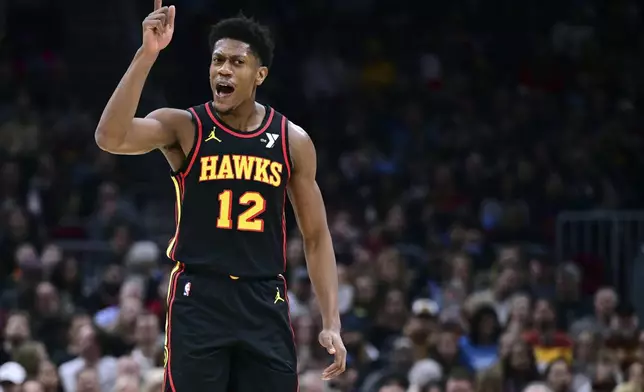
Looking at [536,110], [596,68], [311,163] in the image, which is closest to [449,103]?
[536,110]

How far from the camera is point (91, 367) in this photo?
9.66 metres

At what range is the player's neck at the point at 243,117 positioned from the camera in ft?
18.6

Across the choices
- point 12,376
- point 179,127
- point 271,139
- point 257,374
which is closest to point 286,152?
point 271,139

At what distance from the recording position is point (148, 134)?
5.42 m

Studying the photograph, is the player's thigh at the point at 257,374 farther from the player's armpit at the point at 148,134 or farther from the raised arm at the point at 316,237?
the player's armpit at the point at 148,134

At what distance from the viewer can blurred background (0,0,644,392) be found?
10375 mm

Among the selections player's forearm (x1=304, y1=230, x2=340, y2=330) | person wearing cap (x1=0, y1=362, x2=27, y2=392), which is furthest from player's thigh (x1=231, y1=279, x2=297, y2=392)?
person wearing cap (x1=0, y1=362, x2=27, y2=392)

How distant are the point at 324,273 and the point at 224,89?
915 mm

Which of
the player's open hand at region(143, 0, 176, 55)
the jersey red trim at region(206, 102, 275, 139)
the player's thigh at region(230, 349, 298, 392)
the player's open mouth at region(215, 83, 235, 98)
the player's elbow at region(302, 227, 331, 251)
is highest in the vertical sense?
the player's open hand at region(143, 0, 176, 55)

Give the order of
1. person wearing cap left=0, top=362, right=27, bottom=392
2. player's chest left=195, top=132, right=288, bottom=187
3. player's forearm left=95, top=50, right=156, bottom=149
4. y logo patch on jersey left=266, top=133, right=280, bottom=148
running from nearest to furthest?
1. player's forearm left=95, top=50, right=156, bottom=149
2. player's chest left=195, top=132, right=288, bottom=187
3. y logo patch on jersey left=266, top=133, right=280, bottom=148
4. person wearing cap left=0, top=362, right=27, bottom=392

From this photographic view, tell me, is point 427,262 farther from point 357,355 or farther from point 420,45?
point 420,45

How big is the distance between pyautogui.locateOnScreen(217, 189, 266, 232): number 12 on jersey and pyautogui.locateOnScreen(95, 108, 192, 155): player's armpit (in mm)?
318

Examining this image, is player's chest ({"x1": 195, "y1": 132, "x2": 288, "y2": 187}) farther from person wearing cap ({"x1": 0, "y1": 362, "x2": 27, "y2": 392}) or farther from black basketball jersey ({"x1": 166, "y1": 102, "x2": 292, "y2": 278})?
person wearing cap ({"x1": 0, "y1": 362, "x2": 27, "y2": 392})

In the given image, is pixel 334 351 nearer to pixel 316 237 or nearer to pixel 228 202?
pixel 316 237
